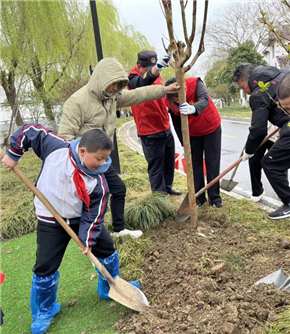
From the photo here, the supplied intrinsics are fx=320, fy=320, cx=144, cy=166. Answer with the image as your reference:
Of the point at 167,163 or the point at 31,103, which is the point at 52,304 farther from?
the point at 31,103

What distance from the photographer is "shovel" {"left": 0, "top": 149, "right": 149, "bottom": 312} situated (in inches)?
90.0

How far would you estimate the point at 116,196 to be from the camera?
349 cm

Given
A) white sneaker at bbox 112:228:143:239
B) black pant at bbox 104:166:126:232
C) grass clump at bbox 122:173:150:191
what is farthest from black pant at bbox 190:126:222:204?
grass clump at bbox 122:173:150:191

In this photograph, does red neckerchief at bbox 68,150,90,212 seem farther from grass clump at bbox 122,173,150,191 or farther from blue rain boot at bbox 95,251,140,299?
grass clump at bbox 122,173,150,191

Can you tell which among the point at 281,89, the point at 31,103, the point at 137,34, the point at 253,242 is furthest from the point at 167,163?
the point at 137,34

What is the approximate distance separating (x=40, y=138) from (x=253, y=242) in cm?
226

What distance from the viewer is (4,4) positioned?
310 inches

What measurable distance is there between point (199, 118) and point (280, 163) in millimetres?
1083

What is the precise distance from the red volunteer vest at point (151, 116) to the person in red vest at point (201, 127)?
0.70 feet

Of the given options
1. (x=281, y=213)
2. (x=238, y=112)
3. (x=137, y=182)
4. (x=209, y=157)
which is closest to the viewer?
(x=281, y=213)

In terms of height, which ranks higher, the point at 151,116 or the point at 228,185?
the point at 151,116

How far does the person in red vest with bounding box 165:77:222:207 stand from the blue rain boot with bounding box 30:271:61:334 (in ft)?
7.01

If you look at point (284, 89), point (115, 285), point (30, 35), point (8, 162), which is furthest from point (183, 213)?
point (30, 35)

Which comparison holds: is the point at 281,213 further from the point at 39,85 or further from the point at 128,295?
the point at 39,85
